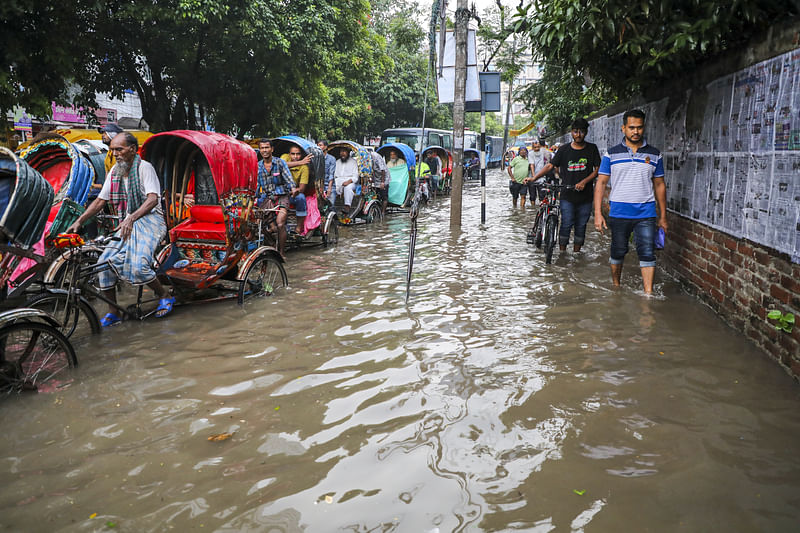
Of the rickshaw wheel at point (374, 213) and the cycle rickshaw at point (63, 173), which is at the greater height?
the cycle rickshaw at point (63, 173)

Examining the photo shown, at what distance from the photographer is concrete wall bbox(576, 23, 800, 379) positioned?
4129mm

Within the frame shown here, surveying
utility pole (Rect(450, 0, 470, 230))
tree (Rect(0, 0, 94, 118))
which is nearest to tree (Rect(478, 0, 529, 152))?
utility pole (Rect(450, 0, 470, 230))

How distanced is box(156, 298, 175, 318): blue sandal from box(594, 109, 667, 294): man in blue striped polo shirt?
Answer: 4.42m

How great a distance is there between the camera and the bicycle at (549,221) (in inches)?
330

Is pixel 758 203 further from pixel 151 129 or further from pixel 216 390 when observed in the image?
pixel 151 129

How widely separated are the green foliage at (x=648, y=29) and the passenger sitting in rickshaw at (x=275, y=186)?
3.98 metres

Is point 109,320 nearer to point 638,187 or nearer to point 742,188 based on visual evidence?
point 638,187

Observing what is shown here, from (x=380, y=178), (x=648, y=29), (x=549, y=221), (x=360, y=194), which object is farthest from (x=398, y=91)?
(x=648, y=29)

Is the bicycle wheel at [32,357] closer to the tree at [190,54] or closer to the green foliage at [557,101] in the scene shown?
the tree at [190,54]

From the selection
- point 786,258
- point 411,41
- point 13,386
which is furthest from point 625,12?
point 411,41

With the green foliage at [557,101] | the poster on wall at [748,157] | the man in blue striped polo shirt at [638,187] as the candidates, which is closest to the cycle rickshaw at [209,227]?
the man in blue striped polo shirt at [638,187]

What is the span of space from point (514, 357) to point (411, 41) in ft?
66.3

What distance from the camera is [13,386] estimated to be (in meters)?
4.01

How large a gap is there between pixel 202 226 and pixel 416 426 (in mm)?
4159
